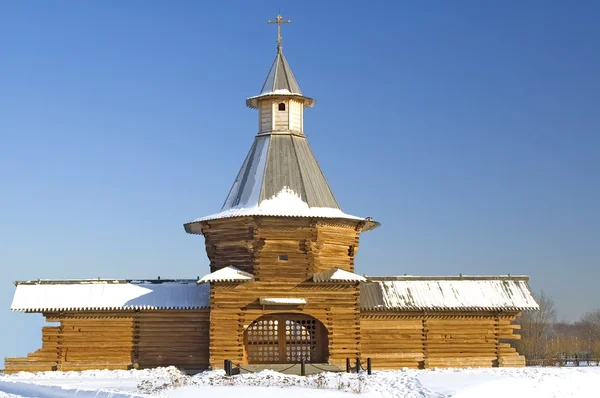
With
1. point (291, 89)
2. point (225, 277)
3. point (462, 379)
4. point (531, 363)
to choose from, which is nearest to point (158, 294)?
point (225, 277)

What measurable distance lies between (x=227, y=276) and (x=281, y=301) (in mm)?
2167

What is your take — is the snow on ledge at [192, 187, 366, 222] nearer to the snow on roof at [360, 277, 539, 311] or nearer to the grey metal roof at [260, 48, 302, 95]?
the snow on roof at [360, 277, 539, 311]

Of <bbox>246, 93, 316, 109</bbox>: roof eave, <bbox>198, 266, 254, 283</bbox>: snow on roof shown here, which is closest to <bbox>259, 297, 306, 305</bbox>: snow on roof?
<bbox>198, 266, 254, 283</bbox>: snow on roof

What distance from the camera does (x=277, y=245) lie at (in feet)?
104

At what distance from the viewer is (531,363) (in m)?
40.5

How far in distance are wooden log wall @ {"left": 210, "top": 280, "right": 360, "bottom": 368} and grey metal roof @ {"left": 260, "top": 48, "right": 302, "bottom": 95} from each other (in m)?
9.12

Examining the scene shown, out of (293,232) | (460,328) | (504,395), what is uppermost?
(293,232)

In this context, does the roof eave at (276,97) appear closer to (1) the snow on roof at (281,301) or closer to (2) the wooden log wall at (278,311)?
(2) the wooden log wall at (278,311)

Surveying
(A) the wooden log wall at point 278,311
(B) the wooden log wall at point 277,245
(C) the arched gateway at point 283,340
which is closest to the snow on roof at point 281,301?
(A) the wooden log wall at point 278,311

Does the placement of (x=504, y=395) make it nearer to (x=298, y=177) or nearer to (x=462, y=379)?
(x=462, y=379)

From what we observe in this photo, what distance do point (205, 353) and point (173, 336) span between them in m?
1.42

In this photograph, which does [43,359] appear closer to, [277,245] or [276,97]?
[277,245]

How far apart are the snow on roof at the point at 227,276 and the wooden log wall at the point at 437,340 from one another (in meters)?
5.08

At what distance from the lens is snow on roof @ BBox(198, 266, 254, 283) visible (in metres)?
30.6
